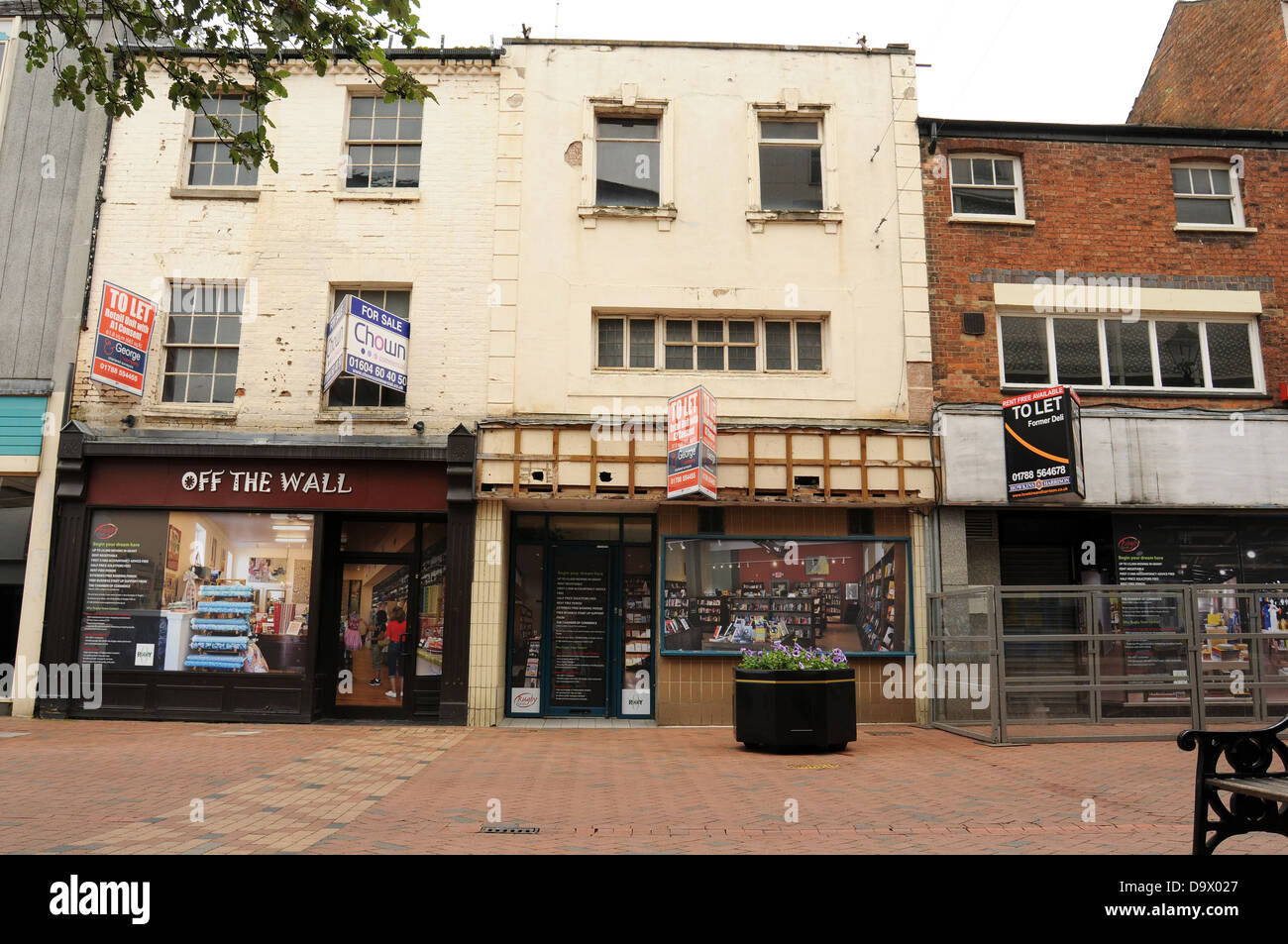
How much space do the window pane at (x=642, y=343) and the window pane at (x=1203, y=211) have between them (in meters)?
8.88

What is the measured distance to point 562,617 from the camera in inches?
547

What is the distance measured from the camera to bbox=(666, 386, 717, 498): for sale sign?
1240cm

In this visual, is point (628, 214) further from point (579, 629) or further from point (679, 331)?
point (579, 629)

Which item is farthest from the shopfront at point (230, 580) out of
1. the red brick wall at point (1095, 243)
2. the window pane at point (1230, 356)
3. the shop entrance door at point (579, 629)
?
the window pane at point (1230, 356)

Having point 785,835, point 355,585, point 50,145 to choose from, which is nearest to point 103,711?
point 355,585

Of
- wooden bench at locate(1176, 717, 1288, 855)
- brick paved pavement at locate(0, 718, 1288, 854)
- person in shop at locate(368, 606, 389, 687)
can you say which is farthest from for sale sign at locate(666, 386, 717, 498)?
wooden bench at locate(1176, 717, 1288, 855)

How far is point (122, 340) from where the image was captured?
12.9 meters

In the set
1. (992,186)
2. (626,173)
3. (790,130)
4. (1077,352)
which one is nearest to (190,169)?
(626,173)

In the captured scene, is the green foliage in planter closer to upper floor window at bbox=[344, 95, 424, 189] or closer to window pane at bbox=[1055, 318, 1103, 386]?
→ window pane at bbox=[1055, 318, 1103, 386]

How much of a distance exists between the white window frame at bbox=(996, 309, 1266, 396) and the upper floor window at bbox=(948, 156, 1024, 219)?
1.74 meters

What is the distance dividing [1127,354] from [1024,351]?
64.3 inches

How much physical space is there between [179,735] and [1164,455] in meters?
14.2

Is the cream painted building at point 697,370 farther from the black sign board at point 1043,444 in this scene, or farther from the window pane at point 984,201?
the black sign board at point 1043,444
